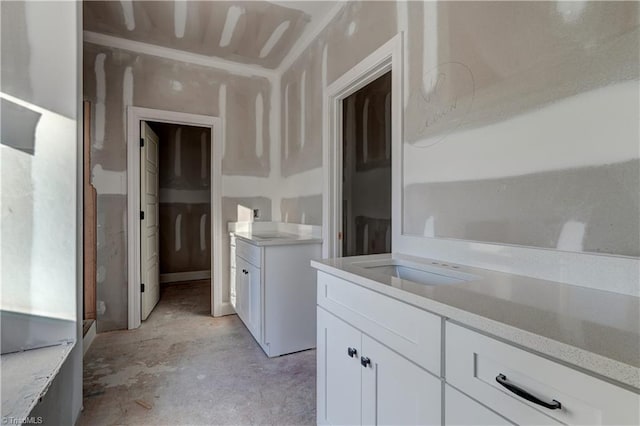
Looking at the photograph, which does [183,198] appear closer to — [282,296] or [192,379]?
[282,296]

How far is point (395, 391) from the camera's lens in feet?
3.38

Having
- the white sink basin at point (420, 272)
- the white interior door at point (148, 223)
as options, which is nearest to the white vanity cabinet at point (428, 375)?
the white sink basin at point (420, 272)

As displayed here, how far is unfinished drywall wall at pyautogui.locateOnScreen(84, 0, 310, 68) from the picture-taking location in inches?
98.2

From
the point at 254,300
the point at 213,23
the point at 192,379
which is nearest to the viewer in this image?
the point at 192,379

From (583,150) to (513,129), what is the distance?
27cm

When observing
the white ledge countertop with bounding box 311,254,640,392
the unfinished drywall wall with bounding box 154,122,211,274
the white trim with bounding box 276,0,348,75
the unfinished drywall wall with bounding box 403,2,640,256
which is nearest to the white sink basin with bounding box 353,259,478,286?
the white ledge countertop with bounding box 311,254,640,392

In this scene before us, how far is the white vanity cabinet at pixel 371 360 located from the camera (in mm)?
911

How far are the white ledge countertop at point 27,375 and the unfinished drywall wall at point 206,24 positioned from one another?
254 centimetres

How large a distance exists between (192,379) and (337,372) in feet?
4.14

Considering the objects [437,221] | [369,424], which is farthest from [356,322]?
[437,221]

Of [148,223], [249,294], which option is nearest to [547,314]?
[249,294]

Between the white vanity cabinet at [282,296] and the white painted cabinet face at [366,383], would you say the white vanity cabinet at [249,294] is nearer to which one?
the white vanity cabinet at [282,296]

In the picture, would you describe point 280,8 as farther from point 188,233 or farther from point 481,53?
point 188,233

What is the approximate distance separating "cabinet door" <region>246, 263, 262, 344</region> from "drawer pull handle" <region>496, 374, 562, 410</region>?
6.43ft
